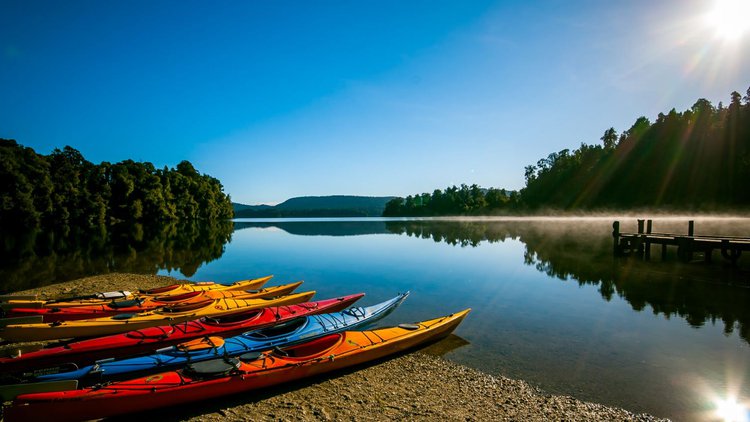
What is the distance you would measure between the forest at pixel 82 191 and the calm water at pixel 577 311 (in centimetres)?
4430

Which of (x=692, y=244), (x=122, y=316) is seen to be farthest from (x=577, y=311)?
(x=692, y=244)

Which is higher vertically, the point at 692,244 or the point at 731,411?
the point at 692,244

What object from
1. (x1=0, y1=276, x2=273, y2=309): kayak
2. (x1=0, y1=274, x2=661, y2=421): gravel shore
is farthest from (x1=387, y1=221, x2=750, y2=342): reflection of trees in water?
(x1=0, y1=276, x2=273, y2=309): kayak

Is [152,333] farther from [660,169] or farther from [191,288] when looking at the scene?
[660,169]

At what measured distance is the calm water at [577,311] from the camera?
27.5 ft

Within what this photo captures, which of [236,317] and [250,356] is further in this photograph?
[236,317]

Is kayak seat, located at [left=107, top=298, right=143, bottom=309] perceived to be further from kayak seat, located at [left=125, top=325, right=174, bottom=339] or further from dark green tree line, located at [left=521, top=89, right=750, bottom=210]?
dark green tree line, located at [left=521, top=89, right=750, bottom=210]

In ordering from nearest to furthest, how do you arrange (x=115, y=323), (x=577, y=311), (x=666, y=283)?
1. (x=115, y=323)
2. (x=577, y=311)
3. (x=666, y=283)

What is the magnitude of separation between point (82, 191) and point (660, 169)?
4762 inches

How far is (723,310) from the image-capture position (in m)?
14.3

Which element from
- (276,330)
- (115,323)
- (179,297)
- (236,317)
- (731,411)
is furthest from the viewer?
(179,297)

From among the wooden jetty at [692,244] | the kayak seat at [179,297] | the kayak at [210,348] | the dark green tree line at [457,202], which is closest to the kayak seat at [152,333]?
the kayak at [210,348]

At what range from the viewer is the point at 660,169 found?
284 ft

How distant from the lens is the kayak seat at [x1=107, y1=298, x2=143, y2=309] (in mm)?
11008
